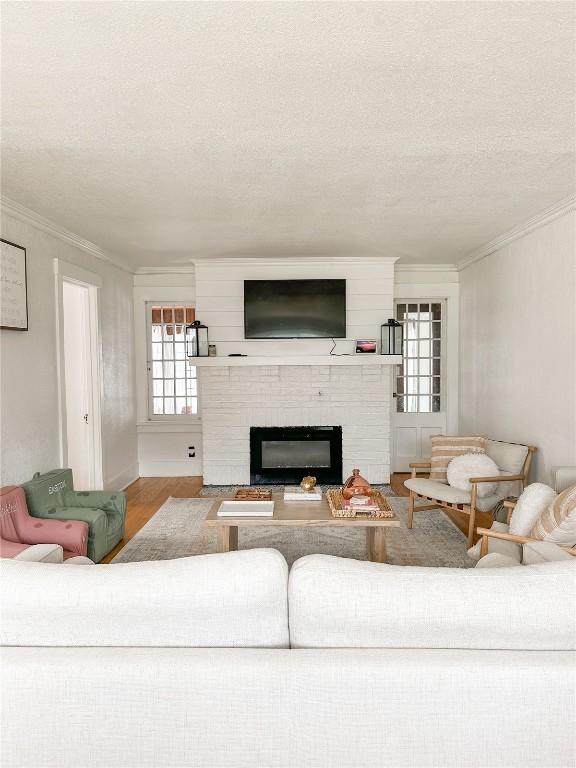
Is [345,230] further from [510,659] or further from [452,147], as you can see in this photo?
[510,659]

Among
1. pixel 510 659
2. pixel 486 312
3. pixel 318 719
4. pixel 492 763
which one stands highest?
pixel 486 312

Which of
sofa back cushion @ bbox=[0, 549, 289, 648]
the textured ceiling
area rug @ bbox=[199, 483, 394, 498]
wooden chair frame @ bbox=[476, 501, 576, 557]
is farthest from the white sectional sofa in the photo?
area rug @ bbox=[199, 483, 394, 498]

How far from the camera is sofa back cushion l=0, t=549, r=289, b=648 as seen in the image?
1498 mm

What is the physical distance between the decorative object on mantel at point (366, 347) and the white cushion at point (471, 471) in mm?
2117

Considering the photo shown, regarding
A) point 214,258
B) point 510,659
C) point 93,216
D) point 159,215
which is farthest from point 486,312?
point 510,659

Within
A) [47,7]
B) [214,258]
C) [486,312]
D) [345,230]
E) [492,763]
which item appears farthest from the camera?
[214,258]

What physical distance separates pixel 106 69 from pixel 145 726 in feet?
7.31

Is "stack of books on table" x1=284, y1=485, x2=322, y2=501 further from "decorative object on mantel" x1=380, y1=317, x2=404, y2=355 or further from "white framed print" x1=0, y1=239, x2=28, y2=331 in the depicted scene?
"decorative object on mantel" x1=380, y1=317, x2=404, y2=355

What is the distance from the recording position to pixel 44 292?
4387mm

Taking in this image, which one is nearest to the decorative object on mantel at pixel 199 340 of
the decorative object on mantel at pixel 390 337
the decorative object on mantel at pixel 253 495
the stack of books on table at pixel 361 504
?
the decorative object on mantel at pixel 390 337

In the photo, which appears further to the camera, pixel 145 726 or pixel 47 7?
pixel 47 7

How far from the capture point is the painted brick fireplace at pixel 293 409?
630 cm

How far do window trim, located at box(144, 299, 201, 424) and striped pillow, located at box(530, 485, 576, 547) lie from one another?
484 centimetres

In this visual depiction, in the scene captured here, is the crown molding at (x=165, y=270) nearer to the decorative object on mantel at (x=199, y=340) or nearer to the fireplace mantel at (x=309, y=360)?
the decorative object on mantel at (x=199, y=340)
